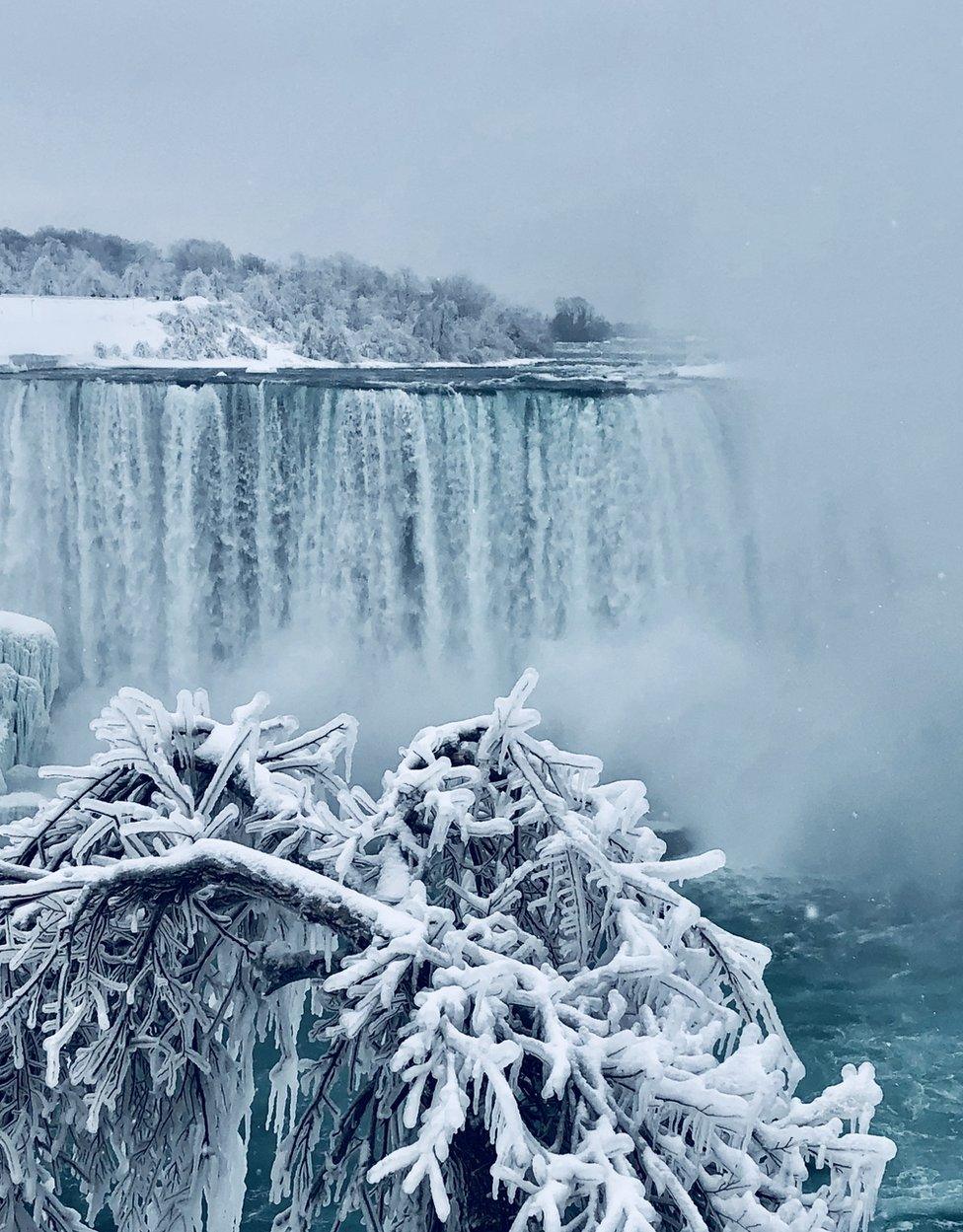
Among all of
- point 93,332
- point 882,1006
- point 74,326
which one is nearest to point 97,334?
point 93,332

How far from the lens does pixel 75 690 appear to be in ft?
66.3

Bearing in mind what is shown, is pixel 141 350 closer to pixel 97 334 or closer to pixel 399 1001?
pixel 97 334

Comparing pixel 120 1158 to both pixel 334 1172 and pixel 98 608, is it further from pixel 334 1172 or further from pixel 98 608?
pixel 98 608

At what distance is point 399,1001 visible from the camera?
7.57ft

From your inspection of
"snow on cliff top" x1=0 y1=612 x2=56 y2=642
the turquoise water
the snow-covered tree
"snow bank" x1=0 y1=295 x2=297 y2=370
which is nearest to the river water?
the turquoise water

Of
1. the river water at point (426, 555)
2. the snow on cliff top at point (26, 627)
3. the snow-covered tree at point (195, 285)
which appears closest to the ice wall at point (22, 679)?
the snow on cliff top at point (26, 627)

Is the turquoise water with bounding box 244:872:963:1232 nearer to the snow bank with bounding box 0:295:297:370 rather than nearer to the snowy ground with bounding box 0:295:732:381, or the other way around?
the snowy ground with bounding box 0:295:732:381

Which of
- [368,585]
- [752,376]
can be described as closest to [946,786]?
[752,376]

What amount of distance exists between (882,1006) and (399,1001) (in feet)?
40.6

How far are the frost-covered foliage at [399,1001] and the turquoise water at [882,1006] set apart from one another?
309 inches

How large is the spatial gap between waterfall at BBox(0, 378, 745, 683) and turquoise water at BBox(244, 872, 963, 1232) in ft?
19.6

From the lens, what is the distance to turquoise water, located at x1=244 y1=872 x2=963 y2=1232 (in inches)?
407

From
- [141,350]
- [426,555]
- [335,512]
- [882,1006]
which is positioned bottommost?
[882,1006]

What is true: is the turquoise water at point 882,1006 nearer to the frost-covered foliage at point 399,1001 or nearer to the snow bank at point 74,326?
the frost-covered foliage at point 399,1001
